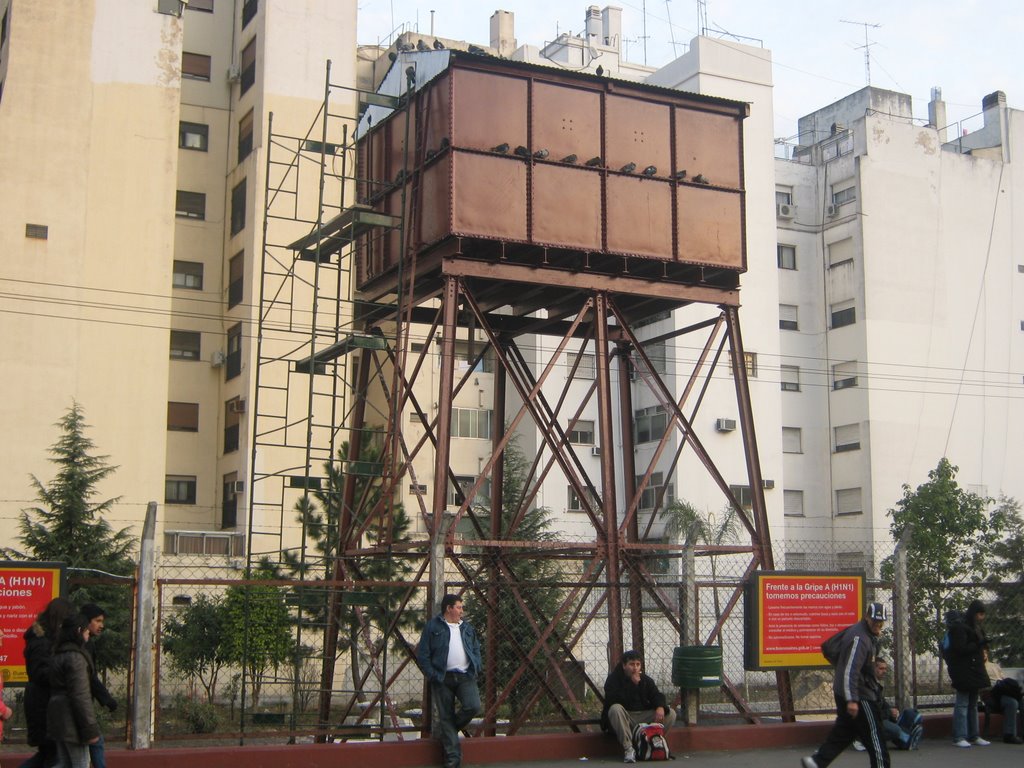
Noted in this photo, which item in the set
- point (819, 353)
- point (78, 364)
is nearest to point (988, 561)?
point (819, 353)

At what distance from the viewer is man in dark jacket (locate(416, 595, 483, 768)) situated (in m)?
13.9

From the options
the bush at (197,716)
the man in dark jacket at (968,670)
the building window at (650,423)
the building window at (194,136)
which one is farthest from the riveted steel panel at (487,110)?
the building window at (650,423)

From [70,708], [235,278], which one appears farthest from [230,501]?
[70,708]

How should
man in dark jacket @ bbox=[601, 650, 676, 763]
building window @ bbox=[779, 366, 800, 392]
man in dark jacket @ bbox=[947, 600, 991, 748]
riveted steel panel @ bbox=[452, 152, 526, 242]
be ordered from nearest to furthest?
man in dark jacket @ bbox=[601, 650, 676, 763] → man in dark jacket @ bbox=[947, 600, 991, 748] → riveted steel panel @ bbox=[452, 152, 526, 242] → building window @ bbox=[779, 366, 800, 392]

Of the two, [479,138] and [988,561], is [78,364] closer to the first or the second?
[479,138]

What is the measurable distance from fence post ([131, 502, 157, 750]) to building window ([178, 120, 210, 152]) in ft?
123

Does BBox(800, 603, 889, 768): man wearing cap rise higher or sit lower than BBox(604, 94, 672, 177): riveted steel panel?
lower

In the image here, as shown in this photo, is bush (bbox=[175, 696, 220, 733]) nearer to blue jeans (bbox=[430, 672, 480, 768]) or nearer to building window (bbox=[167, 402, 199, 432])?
blue jeans (bbox=[430, 672, 480, 768])

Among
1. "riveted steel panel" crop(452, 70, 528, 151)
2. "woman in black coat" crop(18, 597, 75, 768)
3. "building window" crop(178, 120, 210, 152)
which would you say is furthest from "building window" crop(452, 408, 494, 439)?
"woman in black coat" crop(18, 597, 75, 768)

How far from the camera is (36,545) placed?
3353 centimetres

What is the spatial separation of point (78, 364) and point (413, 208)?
83.4ft

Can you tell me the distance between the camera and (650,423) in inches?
2008

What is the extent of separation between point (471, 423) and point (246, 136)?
12773 mm

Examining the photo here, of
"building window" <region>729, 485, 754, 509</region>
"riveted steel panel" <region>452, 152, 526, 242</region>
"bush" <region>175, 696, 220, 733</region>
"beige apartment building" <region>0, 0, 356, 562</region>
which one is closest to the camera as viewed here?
"riveted steel panel" <region>452, 152, 526, 242</region>
